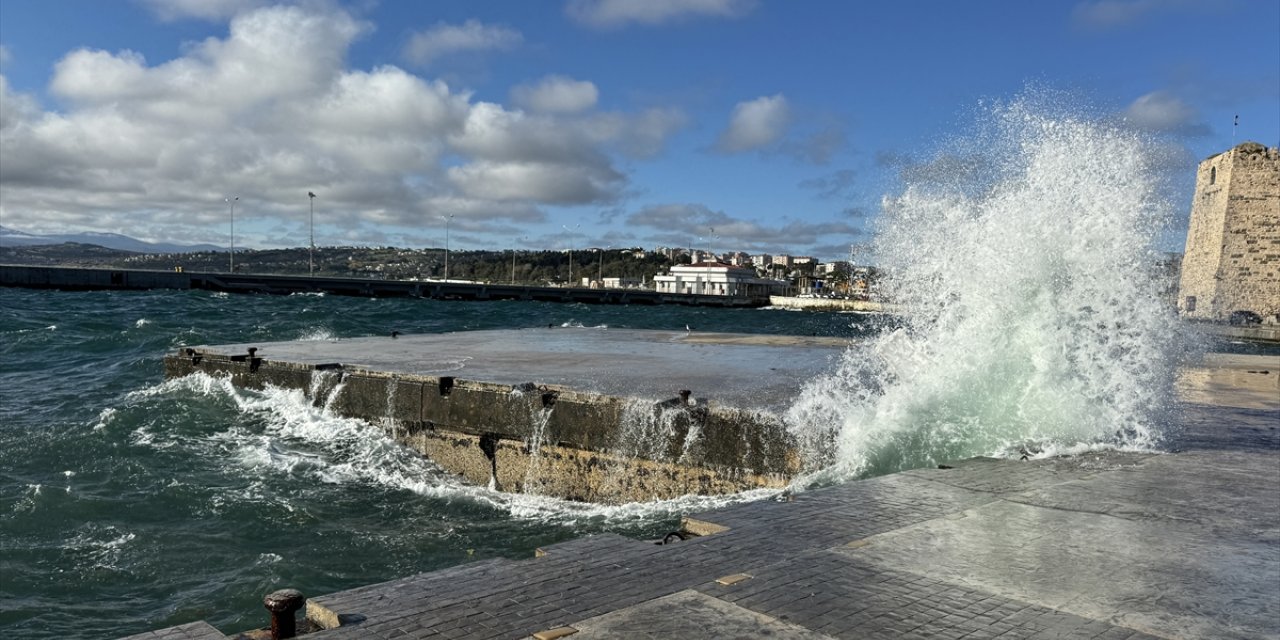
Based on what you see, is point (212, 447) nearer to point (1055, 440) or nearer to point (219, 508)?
point (219, 508)

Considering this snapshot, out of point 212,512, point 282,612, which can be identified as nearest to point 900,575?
point 282,612

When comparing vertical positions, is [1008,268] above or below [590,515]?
above

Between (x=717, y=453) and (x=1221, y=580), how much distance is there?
4252 mm

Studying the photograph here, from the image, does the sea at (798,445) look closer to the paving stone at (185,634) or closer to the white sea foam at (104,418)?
the white sea foam at (104,418)

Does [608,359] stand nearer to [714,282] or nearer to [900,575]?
[900,575]

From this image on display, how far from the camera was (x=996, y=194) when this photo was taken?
27.7 ft

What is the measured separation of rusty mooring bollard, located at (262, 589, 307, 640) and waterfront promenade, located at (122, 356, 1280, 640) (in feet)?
0.28

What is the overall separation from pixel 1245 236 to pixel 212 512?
52.4 metres

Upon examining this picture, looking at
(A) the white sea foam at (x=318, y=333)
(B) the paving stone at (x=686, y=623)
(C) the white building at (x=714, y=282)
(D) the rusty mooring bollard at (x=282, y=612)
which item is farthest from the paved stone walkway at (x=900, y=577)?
(C) the white building at (x=714, y=282)

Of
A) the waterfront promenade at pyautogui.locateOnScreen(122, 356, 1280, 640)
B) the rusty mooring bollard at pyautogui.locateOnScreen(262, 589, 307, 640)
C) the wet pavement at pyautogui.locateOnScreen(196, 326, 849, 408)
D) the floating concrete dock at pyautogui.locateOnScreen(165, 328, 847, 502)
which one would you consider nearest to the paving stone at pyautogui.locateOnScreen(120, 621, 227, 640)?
the waterfront promenade at pyautogui.locateOnScreen(122, 356, 1280, 640)

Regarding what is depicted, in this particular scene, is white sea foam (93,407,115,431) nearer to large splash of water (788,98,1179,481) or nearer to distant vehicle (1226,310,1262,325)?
large splash of water (788,98,1179,481)

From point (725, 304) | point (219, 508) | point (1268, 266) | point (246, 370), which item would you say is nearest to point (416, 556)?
point (219, 508)

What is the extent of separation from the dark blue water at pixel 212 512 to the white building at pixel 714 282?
10870 cm

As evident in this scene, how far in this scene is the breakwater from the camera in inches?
2611
